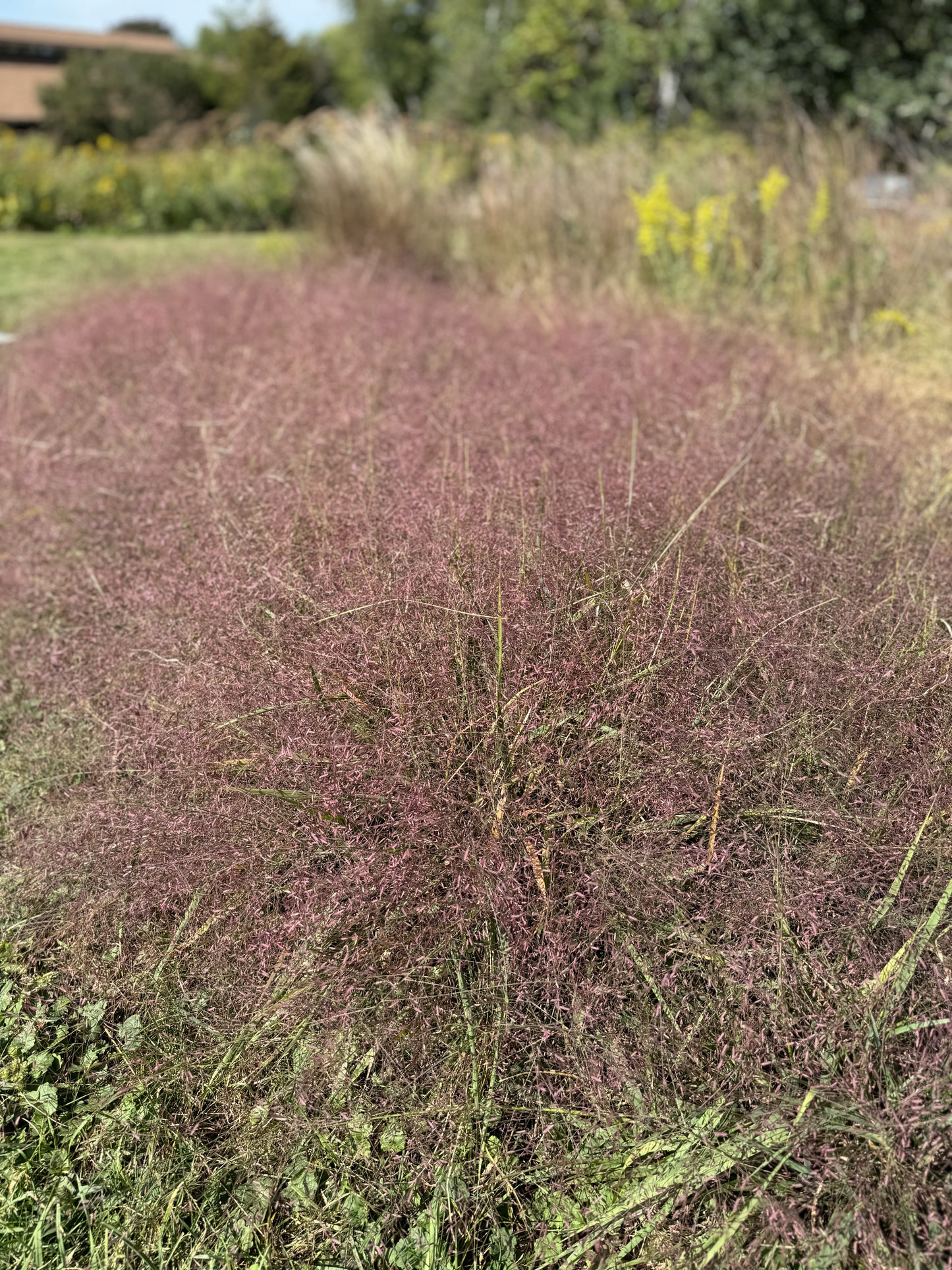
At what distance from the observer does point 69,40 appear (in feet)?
101

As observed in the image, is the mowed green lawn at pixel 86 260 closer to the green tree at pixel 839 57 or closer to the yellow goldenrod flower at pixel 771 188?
the yellow goldenrod flower at pixel 771 188

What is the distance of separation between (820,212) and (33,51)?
36.3m

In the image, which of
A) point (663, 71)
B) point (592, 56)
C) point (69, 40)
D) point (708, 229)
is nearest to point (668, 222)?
point (708, 229)

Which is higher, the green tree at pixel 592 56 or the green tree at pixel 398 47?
the green tree at pixel 398 47

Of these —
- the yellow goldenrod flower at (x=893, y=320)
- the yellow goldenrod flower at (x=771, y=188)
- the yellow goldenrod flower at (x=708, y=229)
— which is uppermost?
the yellow goldenrod flower at (x=771, y=188)

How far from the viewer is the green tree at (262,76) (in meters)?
27.5

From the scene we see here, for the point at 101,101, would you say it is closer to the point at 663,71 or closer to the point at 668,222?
the point at 663,71

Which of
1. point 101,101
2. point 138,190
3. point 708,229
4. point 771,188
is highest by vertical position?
point 101,101

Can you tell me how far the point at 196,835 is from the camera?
166 cm

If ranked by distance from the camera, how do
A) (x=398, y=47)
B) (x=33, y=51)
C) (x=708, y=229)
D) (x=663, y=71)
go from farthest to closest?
(x=398, y=47), (x=33, y=51), (x=663, y=71), (x=708, y=229)

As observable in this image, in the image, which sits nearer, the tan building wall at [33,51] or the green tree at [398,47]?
the tan building wall at [33,51]

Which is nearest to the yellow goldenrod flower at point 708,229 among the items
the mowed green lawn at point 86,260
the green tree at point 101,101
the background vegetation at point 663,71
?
the background vegetation at point 663,71

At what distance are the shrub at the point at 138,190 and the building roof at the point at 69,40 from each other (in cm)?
2471

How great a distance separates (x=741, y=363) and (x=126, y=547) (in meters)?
2.23
